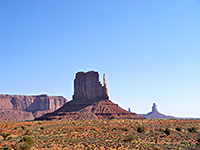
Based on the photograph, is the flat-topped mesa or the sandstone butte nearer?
the sandstone butte

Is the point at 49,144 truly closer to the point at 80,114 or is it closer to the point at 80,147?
the point at 80,147

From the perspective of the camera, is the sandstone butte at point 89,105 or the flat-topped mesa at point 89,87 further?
the flat-topped mesa at point 89,87

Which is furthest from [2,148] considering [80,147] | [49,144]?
[80,147]

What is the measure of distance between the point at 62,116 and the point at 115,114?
90.3ft

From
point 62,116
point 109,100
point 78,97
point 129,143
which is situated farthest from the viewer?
point 78,97

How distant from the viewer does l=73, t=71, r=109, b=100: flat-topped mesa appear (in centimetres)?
17025

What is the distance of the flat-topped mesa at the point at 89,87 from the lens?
170 m

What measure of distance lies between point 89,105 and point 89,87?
23417mm

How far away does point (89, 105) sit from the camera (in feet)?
503

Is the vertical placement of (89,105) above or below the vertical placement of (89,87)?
below

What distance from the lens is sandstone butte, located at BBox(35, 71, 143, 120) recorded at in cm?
13225

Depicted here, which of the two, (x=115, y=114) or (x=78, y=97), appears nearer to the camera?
(x=115, y=114)

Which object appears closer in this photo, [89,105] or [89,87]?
[89,105]

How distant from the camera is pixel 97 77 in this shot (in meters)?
179
